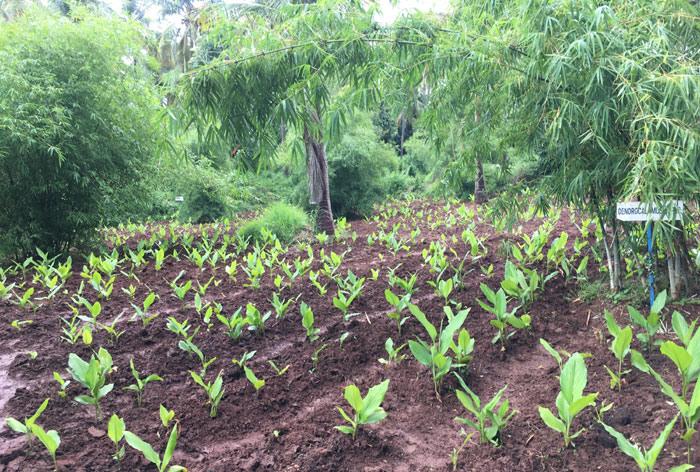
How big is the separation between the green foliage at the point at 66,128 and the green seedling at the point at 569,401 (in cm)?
517

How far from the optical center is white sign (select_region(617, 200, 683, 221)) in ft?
6.46

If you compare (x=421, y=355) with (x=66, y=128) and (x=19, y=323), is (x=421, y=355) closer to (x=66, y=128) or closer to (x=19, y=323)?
(x=19, y=323)

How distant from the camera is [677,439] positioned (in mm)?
1686

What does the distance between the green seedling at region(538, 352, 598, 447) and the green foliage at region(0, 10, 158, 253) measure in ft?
17.0

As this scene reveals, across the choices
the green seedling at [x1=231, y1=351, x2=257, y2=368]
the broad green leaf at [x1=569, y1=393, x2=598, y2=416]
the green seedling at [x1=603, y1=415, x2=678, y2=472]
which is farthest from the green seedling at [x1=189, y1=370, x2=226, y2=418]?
the green seedling at [x1=603, y1=415, x2=678, y2=472]

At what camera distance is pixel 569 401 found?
5.70 ft

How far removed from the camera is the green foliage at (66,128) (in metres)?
4.79

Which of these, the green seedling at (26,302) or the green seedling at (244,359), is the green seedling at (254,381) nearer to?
the green seedling at (244,359)

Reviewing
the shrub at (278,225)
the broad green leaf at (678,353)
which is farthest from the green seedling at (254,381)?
the shrub at (278,225)

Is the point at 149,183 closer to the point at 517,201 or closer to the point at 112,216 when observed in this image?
the point at 112,216

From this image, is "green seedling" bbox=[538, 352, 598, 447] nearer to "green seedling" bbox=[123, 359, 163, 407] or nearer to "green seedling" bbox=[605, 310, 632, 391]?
"green seedling" bbox=[605, 310, 632, 391]

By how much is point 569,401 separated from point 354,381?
3.56 ft

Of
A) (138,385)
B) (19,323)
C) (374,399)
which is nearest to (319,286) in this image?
(138,385)

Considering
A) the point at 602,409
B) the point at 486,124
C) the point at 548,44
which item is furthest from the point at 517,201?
the point at 602,409
